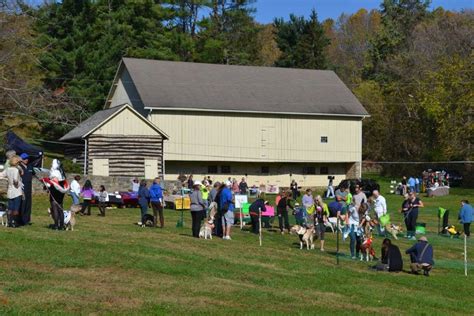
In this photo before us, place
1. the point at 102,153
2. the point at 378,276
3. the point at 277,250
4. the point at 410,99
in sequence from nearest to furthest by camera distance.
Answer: the point at 378,276, the point at 277,250, the point at 102,153, the point at 410,99

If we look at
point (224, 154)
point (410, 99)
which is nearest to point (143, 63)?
point (224, 154)

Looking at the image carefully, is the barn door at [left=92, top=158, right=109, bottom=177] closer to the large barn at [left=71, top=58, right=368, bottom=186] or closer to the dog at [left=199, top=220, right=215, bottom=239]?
the large barn at [left=71, top=58, right=368, bottom=186]

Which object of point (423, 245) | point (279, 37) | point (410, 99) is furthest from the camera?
point (279, 37)

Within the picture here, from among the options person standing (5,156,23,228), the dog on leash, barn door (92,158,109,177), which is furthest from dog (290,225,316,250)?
barn door (92,158,109,177)

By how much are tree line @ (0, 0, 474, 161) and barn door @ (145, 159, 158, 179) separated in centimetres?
539

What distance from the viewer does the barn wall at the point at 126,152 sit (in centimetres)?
4891

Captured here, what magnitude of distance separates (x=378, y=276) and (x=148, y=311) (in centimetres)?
888

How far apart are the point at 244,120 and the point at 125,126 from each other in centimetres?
1053

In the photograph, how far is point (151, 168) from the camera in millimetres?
50031

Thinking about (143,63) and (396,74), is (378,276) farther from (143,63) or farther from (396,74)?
(396,74)

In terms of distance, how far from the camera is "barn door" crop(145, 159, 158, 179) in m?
49.8

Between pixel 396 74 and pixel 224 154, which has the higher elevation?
pixel 396 74

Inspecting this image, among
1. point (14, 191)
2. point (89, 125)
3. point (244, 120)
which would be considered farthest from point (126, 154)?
point (14, 191)

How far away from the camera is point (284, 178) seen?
193ft
